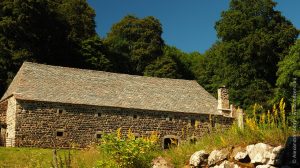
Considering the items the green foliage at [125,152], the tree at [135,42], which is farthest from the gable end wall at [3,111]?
the tree at [135,42]

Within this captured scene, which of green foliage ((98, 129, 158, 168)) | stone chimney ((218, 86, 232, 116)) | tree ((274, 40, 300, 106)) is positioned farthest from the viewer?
stone chimney ((218, 86, 232, 116))

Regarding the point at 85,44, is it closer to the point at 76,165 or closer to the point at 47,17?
the point at 47,17

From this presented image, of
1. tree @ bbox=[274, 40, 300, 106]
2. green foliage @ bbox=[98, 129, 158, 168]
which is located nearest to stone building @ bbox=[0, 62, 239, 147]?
tree @ bbox=[274, 40, 300, 106]

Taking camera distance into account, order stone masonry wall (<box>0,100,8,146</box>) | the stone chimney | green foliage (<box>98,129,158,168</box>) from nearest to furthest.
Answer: green foliage (<box>98,129,158,168</box>)
stone masonry wall (<box>0,100,8,146</box>)
the stone chimney

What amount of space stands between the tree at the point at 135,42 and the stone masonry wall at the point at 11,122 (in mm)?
26501

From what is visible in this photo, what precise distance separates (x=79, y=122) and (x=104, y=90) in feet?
13.2

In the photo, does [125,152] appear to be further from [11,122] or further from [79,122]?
[11,122]

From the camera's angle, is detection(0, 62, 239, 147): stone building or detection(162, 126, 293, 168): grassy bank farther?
detection(0, 62, 239, 147): stone building

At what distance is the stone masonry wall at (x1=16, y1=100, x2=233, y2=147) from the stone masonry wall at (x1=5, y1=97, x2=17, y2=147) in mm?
490

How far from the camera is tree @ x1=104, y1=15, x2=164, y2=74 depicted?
58.1 m

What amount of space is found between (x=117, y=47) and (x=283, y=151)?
176 ft

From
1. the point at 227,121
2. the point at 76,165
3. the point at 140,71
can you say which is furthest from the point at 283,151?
the point at 140,71

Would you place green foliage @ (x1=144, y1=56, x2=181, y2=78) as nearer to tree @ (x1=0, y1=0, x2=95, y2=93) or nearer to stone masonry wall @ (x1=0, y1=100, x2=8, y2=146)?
tree @ (x1=0, y1=0, x2=95, y2=93)

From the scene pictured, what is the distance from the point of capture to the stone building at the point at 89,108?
27.8 meters
